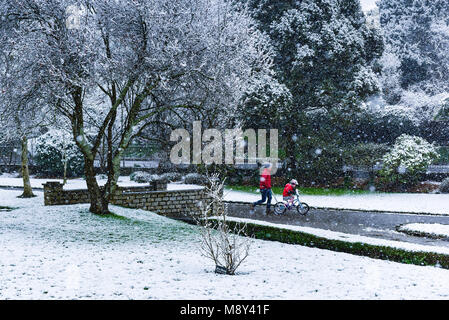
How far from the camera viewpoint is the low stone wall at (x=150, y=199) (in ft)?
53.5

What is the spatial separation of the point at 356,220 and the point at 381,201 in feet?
18.4

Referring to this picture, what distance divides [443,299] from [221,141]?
752 inches


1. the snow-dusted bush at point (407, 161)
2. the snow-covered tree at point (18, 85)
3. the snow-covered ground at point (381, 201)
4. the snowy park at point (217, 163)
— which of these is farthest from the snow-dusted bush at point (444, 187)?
the snow-covered tree at point (18, 85)

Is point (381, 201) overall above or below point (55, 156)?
below

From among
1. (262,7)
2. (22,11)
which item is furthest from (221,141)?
(22,11)

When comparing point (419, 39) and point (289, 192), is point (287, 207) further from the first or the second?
point (419, 39)

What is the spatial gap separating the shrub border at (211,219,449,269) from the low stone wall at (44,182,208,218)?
3795mm

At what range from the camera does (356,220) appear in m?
16.7

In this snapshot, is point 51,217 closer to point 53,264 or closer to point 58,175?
point 53,264

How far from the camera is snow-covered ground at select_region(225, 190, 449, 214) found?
1944cm

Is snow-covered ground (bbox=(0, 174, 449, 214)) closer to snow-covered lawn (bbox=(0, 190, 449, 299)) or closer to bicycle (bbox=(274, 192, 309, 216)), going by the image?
bicycle (bbox=(274, 192, 309, 216))

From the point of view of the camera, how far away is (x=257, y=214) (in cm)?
1761

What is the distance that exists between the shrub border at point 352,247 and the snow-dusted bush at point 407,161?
45.4ft

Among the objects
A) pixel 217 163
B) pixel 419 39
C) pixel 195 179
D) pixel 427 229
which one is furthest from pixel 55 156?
pixel 419 39
